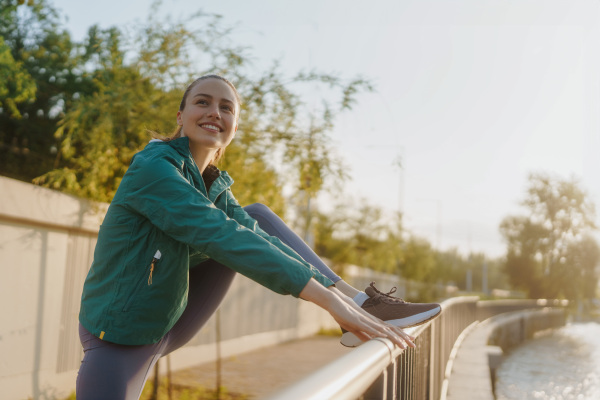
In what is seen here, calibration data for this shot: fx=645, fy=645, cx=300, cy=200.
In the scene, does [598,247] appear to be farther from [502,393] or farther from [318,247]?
[502,393]

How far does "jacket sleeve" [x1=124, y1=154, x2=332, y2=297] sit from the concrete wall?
14.0 ft

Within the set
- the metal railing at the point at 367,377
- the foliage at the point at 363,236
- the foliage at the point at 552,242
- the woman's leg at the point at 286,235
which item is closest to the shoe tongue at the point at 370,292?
the woman's leg at the point at 286,235

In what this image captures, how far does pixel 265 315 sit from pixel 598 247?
4863 centimetres

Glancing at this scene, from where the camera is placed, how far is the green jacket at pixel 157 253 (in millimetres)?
2010

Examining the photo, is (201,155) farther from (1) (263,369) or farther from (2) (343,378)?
(1) (263,369)

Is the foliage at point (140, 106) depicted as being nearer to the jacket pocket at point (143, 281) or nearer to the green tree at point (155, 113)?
the green tree at point (155, 113)

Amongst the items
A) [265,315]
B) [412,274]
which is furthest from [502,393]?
[412,274]

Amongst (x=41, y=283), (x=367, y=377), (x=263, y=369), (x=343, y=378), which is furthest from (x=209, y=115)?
(x=263, y=369)

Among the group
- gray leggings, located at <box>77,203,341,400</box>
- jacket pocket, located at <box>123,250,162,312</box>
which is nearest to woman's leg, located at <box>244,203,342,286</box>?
gray leggings, located at <box>77,203,341,400</box>

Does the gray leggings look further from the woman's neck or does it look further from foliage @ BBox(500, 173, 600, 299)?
foliage @ BBox(500, 173, 600, 299)

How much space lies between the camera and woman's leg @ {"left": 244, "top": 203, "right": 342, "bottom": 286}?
2687 millimetres

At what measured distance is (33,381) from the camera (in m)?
6.26

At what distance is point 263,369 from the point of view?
11.1 m

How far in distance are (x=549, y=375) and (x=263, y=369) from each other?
690 centimetres
